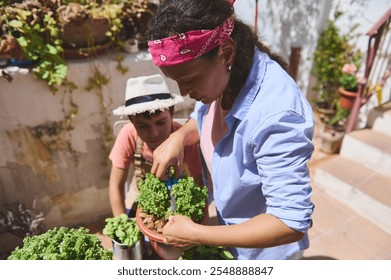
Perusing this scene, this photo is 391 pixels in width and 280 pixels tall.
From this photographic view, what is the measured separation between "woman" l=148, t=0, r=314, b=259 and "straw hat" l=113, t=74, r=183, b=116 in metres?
0.75

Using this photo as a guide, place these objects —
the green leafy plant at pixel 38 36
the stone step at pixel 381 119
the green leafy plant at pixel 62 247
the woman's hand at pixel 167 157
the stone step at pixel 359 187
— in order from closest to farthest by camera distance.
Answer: the green leafy plant at pixel 62 247
the woman's hand at pixel 167 157
the green leafy plant at pixel 38 36
the stone step at pixel 359 187
the stone step at pixel 381 119

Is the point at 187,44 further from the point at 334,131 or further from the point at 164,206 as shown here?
the point at 334,131

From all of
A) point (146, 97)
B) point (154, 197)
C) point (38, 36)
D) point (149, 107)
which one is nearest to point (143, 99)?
point (146, 97)

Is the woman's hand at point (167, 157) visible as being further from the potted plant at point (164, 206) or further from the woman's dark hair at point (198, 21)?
the woman's dark hair at point (198, 21)

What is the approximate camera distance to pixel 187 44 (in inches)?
49.9

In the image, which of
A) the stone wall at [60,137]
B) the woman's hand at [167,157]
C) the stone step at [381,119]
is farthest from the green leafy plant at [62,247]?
the stone step at [381,119]

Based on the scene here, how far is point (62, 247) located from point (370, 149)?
445 cm

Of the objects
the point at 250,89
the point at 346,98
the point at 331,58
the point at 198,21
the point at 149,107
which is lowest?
the point at 346,98

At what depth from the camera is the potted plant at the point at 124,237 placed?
1.73 m

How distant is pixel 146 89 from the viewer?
239 cm

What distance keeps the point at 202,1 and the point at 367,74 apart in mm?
4255

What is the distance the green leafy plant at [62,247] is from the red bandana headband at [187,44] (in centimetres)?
86

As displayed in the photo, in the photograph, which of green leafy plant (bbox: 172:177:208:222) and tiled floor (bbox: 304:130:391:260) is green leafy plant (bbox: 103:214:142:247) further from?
tiled floor (bbox: 304:130:391:260)
